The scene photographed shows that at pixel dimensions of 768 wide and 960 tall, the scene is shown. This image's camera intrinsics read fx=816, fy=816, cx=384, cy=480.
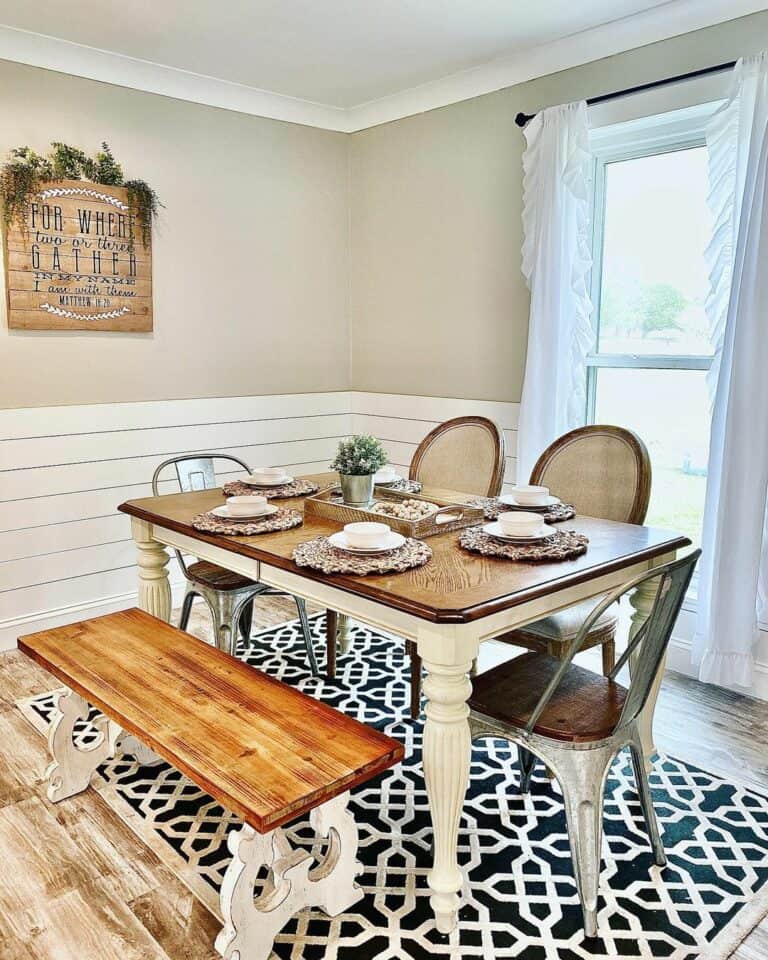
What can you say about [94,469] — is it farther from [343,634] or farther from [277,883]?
[277,883]

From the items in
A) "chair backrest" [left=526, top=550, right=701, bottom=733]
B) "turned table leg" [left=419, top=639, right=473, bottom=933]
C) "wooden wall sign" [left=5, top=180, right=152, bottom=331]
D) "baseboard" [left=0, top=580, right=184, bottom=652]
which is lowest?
"baseboard" [left=0, top=580, right=184, bottom=652]

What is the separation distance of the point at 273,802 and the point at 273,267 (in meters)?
3.23

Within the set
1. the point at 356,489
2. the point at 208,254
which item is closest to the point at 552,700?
the point at 356,489

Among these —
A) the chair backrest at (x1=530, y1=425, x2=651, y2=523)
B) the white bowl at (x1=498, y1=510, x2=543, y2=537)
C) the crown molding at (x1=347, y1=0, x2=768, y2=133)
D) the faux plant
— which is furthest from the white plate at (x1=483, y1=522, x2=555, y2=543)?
the crown molding at (x1=347, y1=0, x2=768, y2=133)

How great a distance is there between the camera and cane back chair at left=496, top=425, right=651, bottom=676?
8.22 ft

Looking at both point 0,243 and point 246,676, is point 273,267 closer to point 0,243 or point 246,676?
point 0,243

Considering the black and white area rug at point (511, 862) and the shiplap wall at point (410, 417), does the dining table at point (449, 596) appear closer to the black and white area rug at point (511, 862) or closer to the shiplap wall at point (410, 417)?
the black and white area rug at point (511, 862)

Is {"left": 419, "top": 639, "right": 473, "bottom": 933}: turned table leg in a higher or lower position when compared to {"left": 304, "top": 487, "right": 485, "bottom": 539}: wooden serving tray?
lower

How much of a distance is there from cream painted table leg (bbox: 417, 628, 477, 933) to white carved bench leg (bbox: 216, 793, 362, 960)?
20 centimetres

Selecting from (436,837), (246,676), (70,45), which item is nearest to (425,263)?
(70,45)

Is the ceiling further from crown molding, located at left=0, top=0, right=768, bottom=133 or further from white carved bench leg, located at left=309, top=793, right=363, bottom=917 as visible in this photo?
white carved bench leg, located at left=309, top=793, right=363, bottom=917

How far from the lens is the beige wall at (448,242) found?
369 cm

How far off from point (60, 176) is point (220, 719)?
2.60m

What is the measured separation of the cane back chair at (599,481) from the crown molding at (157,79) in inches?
93.6
